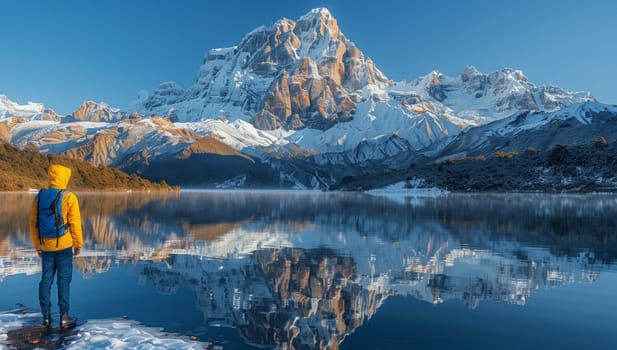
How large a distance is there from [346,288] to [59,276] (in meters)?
7.68

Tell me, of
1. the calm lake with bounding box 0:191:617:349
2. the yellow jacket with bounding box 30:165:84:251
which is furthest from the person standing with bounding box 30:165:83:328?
the calm lake with bounding box 0:191:617:349

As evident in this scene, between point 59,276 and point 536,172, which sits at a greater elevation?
point 536,172

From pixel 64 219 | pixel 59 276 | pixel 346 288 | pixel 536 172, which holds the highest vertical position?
pixel 536 172

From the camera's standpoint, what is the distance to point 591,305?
12.9 meters

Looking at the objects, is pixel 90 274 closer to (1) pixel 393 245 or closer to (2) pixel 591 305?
(1) pixel 393 245

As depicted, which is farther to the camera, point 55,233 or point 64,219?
point 64,219

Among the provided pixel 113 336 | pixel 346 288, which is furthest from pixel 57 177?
pixel 346 288

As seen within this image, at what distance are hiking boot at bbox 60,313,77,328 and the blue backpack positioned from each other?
1766 millimetres

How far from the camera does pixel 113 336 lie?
9938mm

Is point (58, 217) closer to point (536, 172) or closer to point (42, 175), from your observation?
point (536, 172)

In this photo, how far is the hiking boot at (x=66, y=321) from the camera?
10.8 meters

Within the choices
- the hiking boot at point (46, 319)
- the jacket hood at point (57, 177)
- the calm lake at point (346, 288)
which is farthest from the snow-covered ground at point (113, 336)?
the jacket hood at point (57, 177)

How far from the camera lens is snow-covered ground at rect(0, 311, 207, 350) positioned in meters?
9.43

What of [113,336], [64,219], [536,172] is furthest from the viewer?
[536,172]
